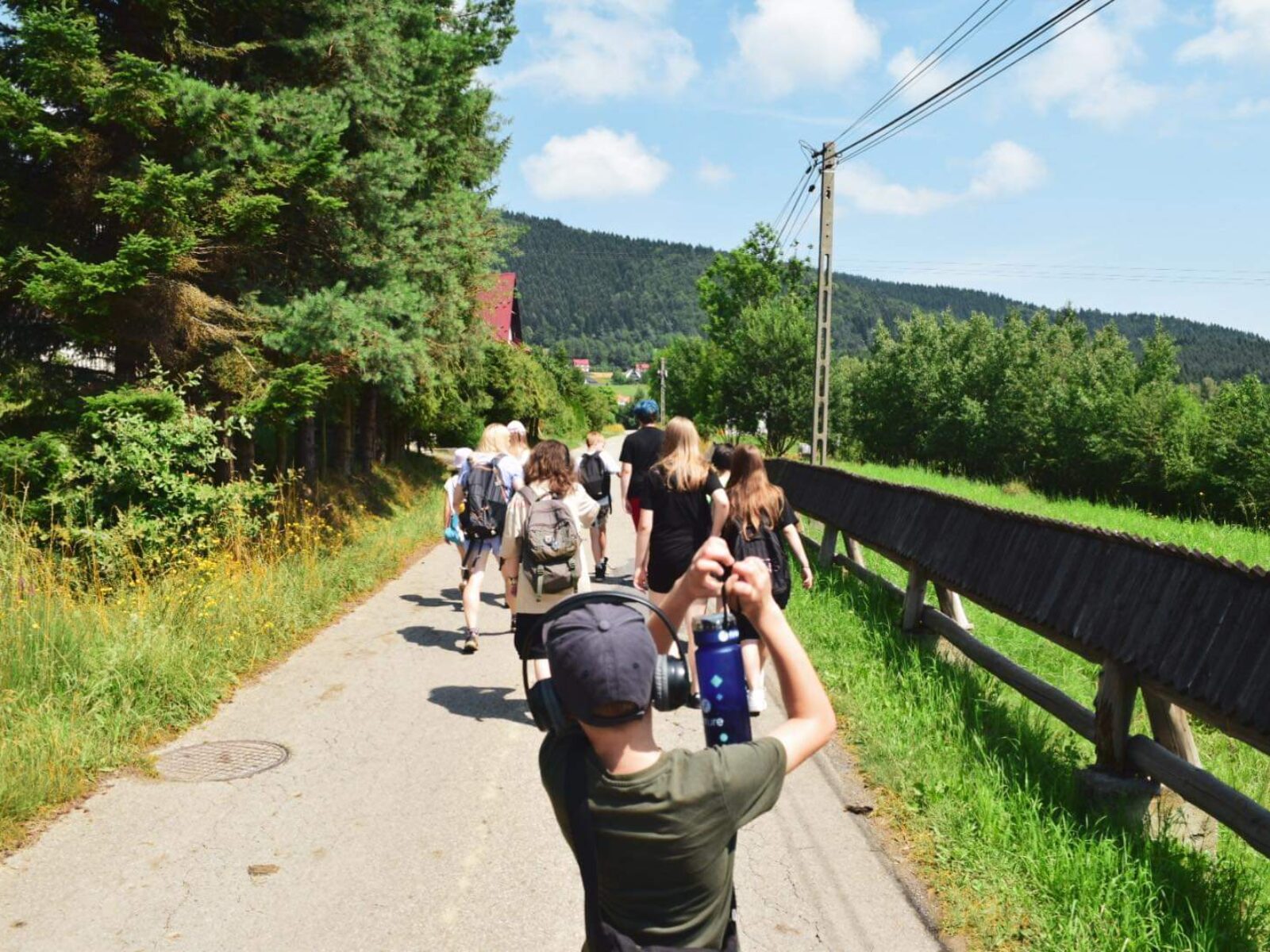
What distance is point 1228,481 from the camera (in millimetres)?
32531

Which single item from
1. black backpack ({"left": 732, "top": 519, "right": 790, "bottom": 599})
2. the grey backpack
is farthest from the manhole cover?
black backpack ({"left": 732, "top": 519, "right": 790, "bottom": 599})

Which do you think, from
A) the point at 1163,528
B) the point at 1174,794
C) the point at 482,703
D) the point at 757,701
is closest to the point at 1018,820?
the point at 1174,794

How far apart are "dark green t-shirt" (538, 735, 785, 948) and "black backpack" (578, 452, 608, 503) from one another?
947 cm

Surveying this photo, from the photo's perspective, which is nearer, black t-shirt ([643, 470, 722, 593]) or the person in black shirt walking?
black t-shirt ([643, 470, 722, 593])

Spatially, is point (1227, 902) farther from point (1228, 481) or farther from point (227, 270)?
point (1228, 481)

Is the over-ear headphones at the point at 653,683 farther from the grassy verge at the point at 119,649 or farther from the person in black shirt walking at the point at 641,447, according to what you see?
the person in black shirt walking at the point at 641,447

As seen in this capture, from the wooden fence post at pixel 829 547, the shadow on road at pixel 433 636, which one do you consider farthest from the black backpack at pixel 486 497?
the wooden fence post at pixel 829 547

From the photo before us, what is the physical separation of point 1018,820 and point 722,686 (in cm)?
334

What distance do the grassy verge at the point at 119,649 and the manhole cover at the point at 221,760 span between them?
0.66ft

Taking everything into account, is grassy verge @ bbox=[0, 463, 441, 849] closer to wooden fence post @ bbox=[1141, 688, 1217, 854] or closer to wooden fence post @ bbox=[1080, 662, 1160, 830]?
wooden fence post @ bbox=[1080, 662, 1160, 830]

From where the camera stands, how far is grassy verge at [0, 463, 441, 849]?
559cm

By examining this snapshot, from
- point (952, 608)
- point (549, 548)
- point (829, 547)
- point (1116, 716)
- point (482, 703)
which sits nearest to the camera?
point (1116, 716)

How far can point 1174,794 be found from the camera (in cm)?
507

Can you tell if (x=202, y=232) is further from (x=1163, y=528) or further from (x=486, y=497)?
(x=1163, y=528)
